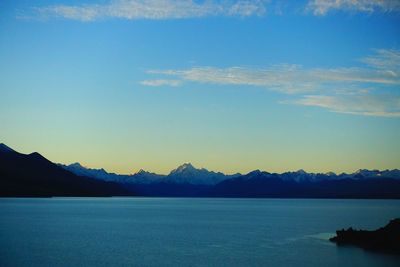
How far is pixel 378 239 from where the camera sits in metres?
79.6

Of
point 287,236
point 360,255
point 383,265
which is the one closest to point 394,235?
point 360,255

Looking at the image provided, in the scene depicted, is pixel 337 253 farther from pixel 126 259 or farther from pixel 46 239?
pixel 46 239

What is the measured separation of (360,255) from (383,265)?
811 centimetres

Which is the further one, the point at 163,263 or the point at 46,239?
the point at 46,239

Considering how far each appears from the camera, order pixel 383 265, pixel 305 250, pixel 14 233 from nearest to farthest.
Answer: pixel 383 265, pixel 305 250, pixel 14 233

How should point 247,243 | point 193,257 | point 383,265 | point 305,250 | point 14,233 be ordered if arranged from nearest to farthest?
point 383,265, point 193,257, point 305,250, point 247,243, point 14,233

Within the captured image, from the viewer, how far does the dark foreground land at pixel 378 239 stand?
76244 mm

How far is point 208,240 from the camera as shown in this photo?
90.5m

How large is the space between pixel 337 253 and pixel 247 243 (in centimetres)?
1863

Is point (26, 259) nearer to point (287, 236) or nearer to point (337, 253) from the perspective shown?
point (337, 253)

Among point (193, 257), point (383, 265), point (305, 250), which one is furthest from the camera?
point (305, 250)

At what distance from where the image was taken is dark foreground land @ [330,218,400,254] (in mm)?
76244

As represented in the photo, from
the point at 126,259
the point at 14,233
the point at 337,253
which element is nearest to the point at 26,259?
the point at 126,259

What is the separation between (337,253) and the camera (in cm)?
7212
